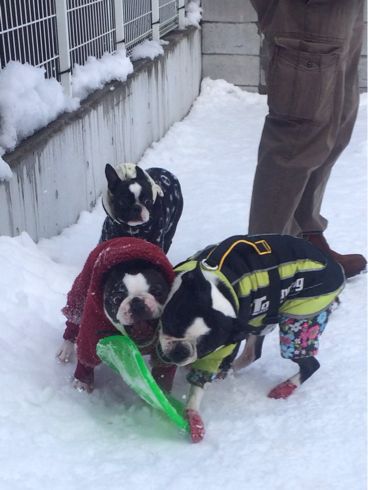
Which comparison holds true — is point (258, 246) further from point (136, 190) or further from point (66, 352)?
point (136, 190)

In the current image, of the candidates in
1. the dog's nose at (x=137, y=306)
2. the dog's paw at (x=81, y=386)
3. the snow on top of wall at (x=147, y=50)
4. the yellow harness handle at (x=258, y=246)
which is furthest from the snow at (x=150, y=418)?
the snow on top of wall at (x=147, y=50)

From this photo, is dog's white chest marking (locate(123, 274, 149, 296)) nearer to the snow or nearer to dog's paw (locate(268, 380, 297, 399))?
the snow

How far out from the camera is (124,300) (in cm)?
212

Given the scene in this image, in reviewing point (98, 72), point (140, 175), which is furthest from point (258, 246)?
point (98, 72)

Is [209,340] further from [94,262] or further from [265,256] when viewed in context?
[94,262]

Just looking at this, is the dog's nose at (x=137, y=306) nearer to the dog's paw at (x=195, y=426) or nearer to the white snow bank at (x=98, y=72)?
the dog's paw at (x=195, y=426)

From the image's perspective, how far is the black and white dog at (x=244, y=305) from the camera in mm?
2059

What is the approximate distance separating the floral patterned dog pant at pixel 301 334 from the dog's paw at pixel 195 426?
0.41 meters

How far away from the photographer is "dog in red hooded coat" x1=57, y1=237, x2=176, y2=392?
2.12m

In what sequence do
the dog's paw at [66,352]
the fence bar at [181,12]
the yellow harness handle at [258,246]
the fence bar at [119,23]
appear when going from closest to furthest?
the yellow harness handle at [258,246], the dog's paw at [66,352], the fence bar at [119,23], the fence bar at [181,12]

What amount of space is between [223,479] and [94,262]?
84 cm

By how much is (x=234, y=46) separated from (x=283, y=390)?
5392mm

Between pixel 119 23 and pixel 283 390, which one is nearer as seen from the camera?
pixel 283 390

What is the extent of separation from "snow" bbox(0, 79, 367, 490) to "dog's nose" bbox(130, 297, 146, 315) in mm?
392
